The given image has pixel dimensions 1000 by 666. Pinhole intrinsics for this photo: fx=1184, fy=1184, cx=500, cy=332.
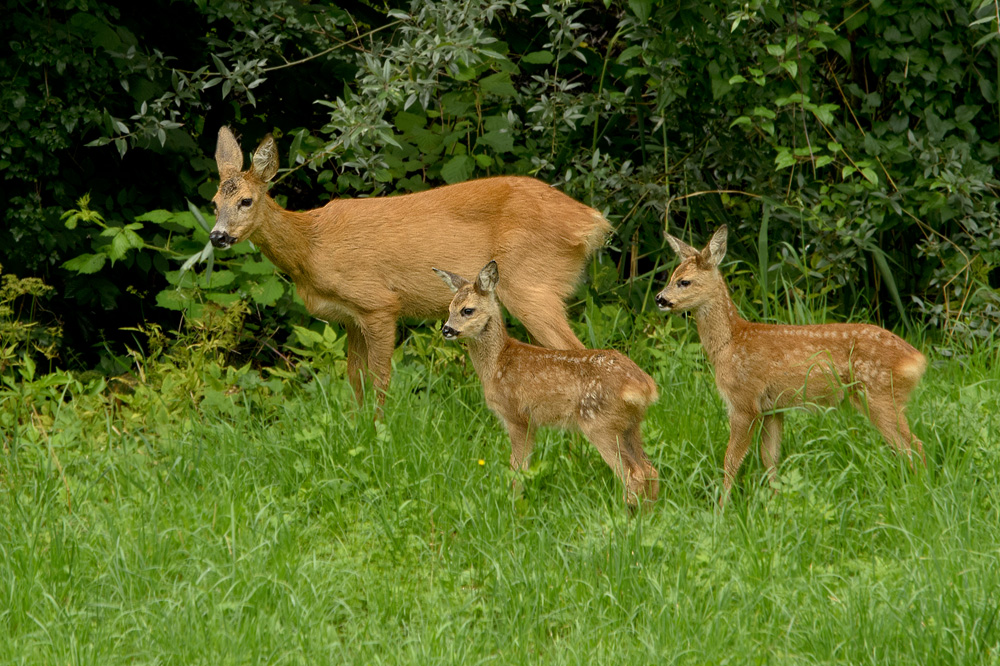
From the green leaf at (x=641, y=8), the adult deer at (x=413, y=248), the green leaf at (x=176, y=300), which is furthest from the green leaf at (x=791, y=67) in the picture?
the green leaf at (x=176, y=300)

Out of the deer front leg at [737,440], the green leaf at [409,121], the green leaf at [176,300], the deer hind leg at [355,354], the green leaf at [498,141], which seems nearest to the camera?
the deer front leg at [737,440]

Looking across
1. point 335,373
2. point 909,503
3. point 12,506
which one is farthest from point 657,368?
point 12,506

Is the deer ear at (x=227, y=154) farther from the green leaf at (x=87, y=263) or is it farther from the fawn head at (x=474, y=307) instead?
the fawn head at (x=474, y=307)

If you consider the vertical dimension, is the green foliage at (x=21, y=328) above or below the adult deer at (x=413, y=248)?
below

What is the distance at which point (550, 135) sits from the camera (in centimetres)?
703

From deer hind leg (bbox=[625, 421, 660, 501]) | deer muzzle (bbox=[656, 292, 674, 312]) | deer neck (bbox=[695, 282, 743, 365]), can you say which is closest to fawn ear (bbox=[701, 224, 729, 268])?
deer neck (bbox=[695, 282, 743, 365])

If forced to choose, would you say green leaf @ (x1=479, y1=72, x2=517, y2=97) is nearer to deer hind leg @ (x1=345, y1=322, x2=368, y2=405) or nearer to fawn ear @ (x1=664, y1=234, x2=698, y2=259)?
deer hind leg @ (x1=345, y1=322, x2=368, y2=405)

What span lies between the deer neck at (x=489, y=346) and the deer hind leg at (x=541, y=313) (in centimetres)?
91

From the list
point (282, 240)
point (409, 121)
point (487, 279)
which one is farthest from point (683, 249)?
point (409, 121)

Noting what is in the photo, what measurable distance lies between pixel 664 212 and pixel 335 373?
2189 mm

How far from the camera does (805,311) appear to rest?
6.50 metres

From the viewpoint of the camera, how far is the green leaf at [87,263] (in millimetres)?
6848

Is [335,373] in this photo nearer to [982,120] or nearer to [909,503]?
[909,503]

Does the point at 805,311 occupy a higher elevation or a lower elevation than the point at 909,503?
lower
